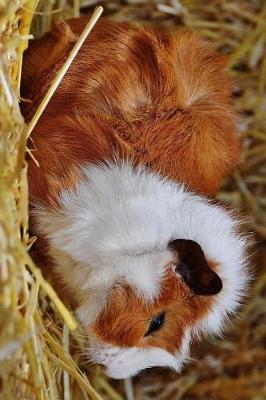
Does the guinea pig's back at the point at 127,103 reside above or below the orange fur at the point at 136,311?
above

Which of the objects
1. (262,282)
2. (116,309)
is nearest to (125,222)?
(116,309)

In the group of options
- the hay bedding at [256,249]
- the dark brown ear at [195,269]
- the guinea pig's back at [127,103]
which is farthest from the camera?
the hay bedding at [256,249]

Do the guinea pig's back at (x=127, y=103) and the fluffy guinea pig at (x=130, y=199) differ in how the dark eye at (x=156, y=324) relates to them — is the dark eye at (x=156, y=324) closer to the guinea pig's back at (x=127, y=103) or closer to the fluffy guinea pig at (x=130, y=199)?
the fluffy guinea pig at (x=130, y=199)

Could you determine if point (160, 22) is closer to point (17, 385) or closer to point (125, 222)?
point (125, 222)

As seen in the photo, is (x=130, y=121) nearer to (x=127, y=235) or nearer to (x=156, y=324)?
(x=127, y=235)

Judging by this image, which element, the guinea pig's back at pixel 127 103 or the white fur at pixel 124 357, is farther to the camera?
the guinea pig's back at pixel 127 103

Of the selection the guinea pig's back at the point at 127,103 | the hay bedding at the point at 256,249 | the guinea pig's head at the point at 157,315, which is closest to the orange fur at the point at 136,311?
the guinea pig's head at the point at 157,315

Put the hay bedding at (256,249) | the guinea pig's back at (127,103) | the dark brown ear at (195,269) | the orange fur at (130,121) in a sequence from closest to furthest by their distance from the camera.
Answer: the dark brown ear at (195,269), the orange fur at (130,121), the guinea pig's back at (127,103), the hay bedding at (256,249)
